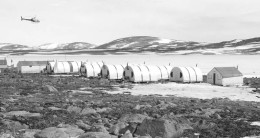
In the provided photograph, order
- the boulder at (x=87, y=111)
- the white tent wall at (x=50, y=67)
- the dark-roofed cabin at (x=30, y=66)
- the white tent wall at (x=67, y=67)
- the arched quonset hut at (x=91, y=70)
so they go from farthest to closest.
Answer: the dark-roofed cabin at (x=30, y=66), the white tent wall at (x=50, y=67), the white tent wall at (x=67, y=67), the arched quonset hut at (x=91, y=70), the boulder at (x=87, y=111)

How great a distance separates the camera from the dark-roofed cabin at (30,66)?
237 ft

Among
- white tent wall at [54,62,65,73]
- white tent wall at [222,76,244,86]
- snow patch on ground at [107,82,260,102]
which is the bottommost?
snow patch on ground at [107,82,260,102]

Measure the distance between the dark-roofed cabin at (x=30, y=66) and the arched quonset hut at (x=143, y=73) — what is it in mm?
27963

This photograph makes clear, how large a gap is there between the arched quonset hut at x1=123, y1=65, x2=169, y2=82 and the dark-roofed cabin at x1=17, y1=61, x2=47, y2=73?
27963 millimetres

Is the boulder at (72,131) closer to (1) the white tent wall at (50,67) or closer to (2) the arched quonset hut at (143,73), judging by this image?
(2) the arched quonset hut at (143,73)

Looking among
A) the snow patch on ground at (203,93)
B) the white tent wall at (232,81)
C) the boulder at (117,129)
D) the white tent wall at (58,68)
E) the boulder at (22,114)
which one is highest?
the white tent wall at (58,68)

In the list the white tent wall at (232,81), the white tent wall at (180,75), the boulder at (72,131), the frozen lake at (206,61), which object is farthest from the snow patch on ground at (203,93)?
the frozen lake at (206,61)

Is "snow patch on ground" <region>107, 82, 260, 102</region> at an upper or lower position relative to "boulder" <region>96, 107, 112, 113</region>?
lower

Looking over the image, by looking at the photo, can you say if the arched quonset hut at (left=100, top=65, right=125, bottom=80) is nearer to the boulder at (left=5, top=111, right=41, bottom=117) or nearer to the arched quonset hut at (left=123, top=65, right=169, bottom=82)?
the arched quonset hut at (left=123, top=65, right=169, bottom=82)

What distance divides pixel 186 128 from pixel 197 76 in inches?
1391

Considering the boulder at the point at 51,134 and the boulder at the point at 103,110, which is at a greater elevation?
the boulder at the point at 51,134

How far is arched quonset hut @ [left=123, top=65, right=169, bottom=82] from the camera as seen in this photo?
5163cm

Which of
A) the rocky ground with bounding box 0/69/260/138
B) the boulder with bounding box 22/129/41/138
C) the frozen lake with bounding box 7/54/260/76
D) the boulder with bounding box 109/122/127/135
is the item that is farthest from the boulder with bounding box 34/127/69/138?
the frozen lake with bounding box 7/54/260/76

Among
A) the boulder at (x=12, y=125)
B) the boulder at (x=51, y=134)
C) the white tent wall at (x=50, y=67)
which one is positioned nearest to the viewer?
the boulder at (x=51, y=134)
